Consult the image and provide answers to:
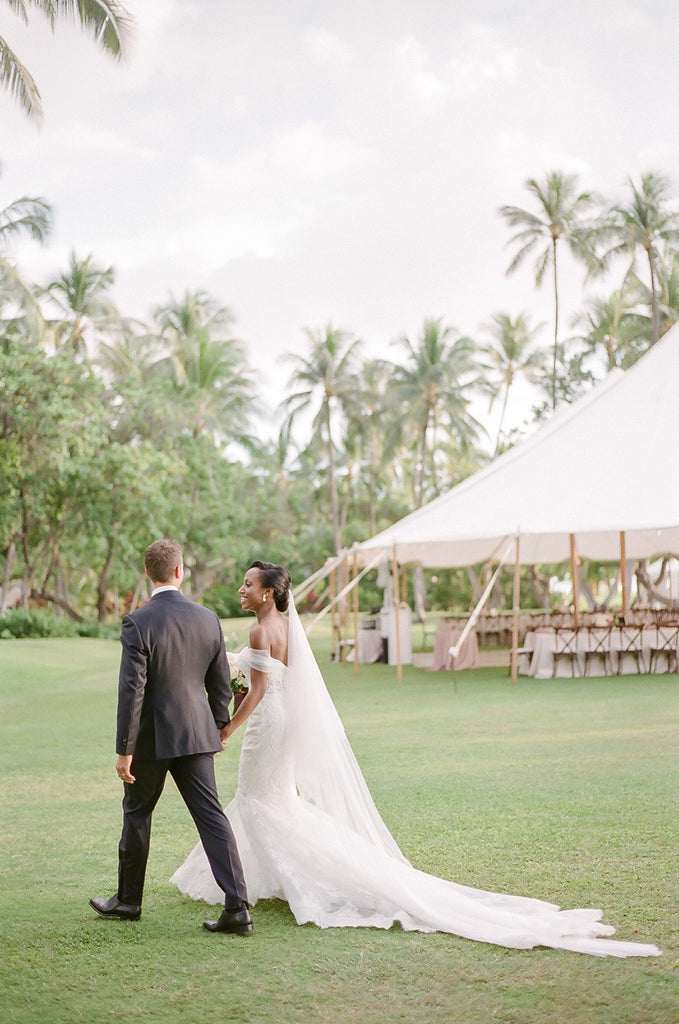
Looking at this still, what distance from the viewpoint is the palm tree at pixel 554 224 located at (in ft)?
138

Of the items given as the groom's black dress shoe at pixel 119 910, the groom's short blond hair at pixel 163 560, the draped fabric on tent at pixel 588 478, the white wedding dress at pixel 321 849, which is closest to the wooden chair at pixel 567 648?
the draped fabric on tent at pixel 588 478

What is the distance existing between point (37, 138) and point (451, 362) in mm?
33566

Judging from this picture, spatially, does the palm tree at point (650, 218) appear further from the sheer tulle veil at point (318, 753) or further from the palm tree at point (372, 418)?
the sheer tulle veil at point (318, 753)

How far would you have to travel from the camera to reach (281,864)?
5238 millimetres

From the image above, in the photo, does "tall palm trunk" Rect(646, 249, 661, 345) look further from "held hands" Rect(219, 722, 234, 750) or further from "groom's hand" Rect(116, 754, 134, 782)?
"groom's hand" Rect(116, 754, 134, 782)


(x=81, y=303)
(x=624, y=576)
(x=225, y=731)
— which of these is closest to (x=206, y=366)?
(x=81, y=303)

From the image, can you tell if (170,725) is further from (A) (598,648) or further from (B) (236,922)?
(A) (598,648)

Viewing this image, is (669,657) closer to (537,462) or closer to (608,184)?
(537,462)

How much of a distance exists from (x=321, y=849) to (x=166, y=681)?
1124 millimetres

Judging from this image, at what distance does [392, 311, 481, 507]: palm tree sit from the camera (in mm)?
50938

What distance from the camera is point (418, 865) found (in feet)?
20.2

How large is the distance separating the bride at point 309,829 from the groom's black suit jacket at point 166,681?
0.96ft

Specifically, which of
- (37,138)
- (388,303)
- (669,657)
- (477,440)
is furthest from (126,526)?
(388,303)

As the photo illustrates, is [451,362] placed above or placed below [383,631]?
above
